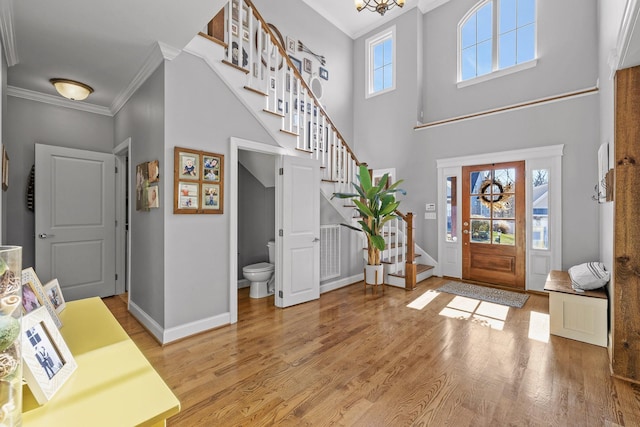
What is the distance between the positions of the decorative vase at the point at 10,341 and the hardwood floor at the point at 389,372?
1.23 metres

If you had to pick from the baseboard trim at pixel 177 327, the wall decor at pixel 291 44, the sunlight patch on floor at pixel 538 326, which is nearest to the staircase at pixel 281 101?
the wall decor at pixel 291 44

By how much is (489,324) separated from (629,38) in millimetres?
2661

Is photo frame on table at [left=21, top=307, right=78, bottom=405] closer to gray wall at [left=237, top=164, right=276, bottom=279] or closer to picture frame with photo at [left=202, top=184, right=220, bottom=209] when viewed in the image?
picture frame with photo at [left=202, top=184, right=220, bottom=209]

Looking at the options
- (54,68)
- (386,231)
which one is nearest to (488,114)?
(386,231)

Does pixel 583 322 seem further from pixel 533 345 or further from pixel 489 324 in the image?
pixel 489 324

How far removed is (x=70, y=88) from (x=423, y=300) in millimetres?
4876

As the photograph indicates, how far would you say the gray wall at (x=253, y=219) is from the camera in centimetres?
466

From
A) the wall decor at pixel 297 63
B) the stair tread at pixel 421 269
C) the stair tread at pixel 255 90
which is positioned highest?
the wall decor at pixel 297 63

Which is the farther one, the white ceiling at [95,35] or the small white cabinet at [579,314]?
the small white cabinet at [579,314]

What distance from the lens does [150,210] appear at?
9.88ft

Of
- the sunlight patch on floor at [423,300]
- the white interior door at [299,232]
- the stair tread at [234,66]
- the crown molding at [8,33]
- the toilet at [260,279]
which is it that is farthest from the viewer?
the toilet at [260,279]

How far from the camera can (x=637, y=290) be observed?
2125 millimetres

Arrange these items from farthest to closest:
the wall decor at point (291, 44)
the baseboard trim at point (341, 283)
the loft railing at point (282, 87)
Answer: the wall decor at point (291, 44)
the baseboard trim at point (341, 283)
the loft railing at point (282, 87)

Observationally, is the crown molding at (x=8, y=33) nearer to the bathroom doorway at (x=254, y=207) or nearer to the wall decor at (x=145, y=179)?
the wall decor at (x=145, y=179)
